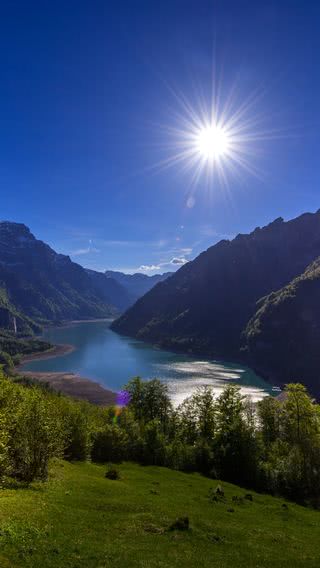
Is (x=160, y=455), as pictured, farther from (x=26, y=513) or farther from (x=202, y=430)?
(x=26, y=513)

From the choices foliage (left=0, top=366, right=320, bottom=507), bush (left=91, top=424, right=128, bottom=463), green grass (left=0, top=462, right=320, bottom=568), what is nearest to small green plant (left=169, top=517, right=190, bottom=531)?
green grass (left=0, top=462, right=320, bottom=568)

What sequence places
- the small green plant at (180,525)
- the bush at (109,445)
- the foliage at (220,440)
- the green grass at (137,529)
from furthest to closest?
the bush at (109,445)
the foliage at (220,440)
the small green plant at (180,525)
the green grass at (137,529)

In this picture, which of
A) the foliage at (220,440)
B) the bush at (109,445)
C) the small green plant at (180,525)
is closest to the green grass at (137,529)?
the small green plant at (180,525)

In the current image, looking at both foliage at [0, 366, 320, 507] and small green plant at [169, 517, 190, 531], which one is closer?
small green plant at [169, 517, 190, 531]

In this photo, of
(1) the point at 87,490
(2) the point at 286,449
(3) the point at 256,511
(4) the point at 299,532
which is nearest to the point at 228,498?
(3) the point at 256,511

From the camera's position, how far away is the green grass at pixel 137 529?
25891 mm

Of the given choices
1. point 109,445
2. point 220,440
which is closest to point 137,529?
point 109,445

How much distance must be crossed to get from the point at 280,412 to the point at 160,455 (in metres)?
29.2

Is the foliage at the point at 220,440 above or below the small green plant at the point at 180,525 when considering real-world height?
below

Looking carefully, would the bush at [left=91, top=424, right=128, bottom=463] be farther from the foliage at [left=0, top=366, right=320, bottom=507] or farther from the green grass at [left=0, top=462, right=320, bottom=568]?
the green grass at [left=0, top=462, right=320, bottom=568]

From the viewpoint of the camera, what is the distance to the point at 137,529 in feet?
111

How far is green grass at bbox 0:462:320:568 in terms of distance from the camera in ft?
84.9

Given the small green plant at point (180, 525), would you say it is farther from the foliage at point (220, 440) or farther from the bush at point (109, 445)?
the bush at point (109, 445)

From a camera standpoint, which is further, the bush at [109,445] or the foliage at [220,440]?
the bush at [109,445]
